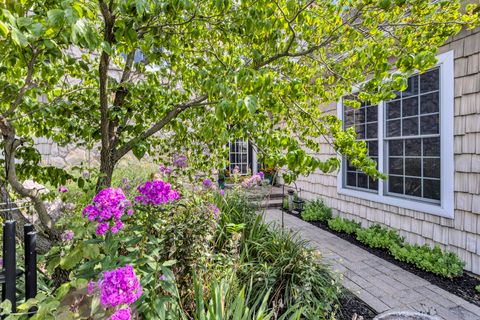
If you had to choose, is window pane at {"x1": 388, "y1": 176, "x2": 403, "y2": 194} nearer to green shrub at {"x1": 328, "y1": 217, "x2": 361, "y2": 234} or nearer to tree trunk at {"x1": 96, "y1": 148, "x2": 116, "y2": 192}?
green shrub at {"x1": 328, "y1": 217, "x2": 361, "y2": 234}

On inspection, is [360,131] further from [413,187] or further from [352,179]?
[413,187]

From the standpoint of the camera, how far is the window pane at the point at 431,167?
387 centimetres

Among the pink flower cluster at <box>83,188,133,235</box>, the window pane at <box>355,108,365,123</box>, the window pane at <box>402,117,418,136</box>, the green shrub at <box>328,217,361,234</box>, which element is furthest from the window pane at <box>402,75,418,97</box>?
the pink flower cluster at <box>83,188,133,235</box>

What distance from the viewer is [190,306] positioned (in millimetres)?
2217

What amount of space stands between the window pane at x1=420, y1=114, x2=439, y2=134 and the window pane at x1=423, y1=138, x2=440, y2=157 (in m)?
0.11

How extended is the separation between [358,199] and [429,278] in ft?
6.16

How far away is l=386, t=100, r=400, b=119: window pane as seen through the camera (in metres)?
4.44

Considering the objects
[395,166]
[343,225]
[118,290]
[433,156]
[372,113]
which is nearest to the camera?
[118,290]

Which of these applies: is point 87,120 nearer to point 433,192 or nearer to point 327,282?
point 327,282

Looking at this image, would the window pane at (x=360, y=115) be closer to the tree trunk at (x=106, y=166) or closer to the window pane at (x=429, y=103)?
the window pane at (x=429, y=103)

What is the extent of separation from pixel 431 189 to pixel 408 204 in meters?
0.37

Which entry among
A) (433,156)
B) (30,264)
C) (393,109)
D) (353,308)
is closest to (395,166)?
(433,156)

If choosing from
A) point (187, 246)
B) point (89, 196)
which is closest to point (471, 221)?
point (187, 246)

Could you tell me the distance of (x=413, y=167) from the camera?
4.21 m
